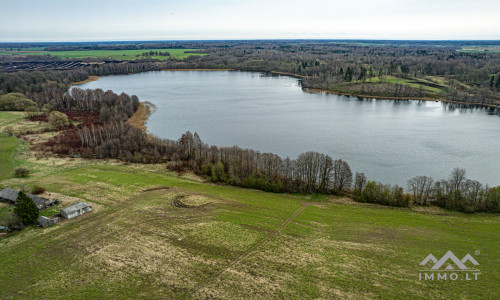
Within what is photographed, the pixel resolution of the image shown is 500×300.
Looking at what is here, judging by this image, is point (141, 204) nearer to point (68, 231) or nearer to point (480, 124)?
point (68, 231)

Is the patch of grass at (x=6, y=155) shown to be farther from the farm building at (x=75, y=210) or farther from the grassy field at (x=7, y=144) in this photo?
the farm building at (x=75, y=210)

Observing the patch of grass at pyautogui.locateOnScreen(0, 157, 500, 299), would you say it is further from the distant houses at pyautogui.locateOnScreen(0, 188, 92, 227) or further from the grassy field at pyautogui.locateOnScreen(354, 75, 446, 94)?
the grassy field at pyautogui.locateOnScreen(354, 75, 446, 94)

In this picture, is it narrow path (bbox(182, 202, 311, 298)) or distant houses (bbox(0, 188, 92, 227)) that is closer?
narrow path (bbox(182, 202, 311, 298))

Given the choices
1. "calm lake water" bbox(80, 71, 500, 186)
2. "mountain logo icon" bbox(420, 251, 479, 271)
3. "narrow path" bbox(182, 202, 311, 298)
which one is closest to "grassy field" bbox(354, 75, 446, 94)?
"calm lake water" bbox(80, 71, 500, 186)

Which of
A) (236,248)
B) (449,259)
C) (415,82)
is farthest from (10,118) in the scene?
(415,82)

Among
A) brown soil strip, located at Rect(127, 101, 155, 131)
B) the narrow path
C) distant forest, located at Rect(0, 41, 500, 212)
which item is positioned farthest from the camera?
brown soil strip, located at Rect(127, 101, 155, 131)

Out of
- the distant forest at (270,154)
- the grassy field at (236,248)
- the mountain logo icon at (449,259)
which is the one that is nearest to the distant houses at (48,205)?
the grassy field at (236,248)

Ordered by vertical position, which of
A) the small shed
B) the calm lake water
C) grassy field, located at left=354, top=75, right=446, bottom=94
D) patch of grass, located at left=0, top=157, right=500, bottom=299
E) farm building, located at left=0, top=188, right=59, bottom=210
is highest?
grassy field, located at left=354, top=75, right=446, bottom=94
